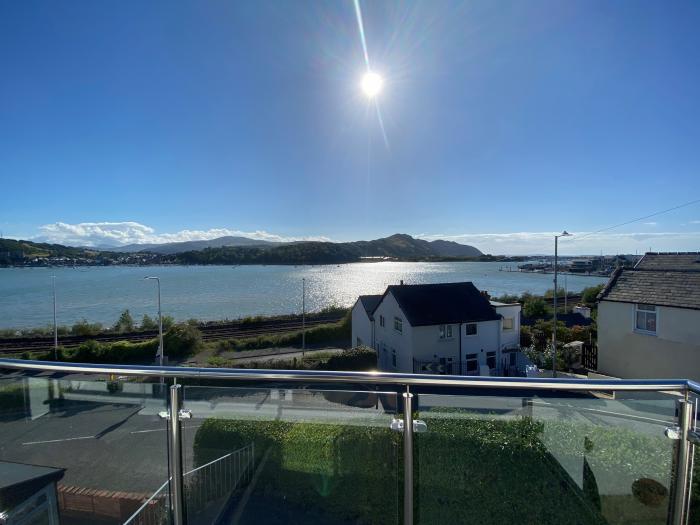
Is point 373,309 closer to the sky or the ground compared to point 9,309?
closer to the sky

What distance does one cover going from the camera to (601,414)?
1.57 meters

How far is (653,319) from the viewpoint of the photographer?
1041cm

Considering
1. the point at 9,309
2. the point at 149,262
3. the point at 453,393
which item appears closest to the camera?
the point at 453,393

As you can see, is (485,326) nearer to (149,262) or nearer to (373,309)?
(373,309)

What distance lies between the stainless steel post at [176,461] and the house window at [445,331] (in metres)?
15.6

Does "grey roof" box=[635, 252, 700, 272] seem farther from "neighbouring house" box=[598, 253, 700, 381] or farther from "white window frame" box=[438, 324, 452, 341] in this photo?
"white window frame" box=[438, 324, 452, 341]

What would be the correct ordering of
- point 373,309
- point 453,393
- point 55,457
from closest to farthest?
point 453,393
point 55,457
point 373,309

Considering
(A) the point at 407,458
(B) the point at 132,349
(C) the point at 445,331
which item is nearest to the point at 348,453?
(A) the point at 407,458

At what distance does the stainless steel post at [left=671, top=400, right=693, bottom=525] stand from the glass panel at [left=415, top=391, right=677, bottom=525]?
11 centimetres

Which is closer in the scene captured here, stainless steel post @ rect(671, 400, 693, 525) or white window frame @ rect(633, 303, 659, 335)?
stainless steel post @ rect(671, 400, 693, 525)

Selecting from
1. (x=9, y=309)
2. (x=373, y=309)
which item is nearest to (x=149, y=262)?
(x=9, y=309)

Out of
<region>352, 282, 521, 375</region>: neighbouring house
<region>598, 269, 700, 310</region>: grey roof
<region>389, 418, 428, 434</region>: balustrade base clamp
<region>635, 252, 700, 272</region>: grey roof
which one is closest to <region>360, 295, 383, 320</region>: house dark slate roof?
<region>352, 282, 521, 375</region>: neighbouring house

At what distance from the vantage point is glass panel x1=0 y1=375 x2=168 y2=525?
5.75 feet

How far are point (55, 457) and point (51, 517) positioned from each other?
253 mm
